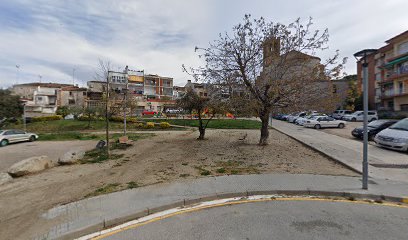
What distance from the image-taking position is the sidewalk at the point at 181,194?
3869 millimetres

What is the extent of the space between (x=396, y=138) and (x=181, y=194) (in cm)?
1144

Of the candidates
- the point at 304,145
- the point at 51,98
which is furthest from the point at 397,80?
the point at 51,98

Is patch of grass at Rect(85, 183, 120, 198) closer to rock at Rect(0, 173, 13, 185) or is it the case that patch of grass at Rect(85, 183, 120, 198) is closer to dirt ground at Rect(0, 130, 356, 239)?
dirt ground at Rect(0, 130, 356, 239)

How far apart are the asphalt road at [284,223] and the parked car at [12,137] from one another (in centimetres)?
1917

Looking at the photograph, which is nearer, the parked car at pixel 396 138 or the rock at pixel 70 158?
the rock at pixel 70 158

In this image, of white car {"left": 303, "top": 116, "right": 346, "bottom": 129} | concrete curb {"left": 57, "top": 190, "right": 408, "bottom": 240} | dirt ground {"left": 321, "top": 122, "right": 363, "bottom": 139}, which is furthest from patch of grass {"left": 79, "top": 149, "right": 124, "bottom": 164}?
white car {"left": 303, "top": 116, "right": 346, "bottom": 129}

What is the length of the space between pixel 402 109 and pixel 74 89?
7567 centimetres

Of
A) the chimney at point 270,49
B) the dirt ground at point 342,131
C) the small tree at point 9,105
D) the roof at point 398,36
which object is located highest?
the roof at point 398,36

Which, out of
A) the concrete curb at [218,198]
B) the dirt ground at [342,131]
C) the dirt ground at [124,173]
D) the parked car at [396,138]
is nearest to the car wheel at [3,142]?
the dirt ground at [124,173]

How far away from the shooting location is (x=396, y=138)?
10242 mm

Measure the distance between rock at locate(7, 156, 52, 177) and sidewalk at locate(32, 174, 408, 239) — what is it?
4.15 metres

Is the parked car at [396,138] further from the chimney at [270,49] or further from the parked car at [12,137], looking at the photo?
the parked car at [12,137]

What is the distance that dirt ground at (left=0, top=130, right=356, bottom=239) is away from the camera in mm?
4523

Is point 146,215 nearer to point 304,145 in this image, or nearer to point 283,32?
point 283,32
